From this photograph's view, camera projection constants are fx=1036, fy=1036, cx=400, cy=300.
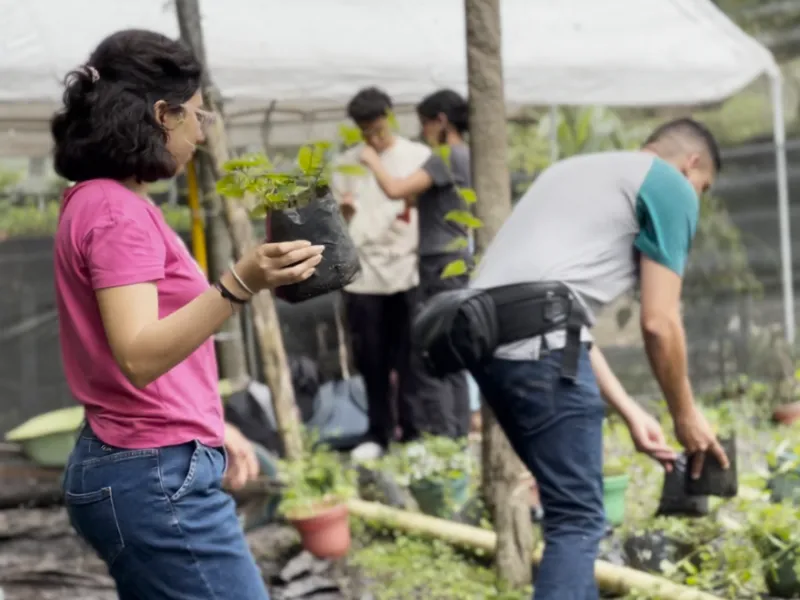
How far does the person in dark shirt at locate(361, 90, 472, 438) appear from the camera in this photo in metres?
5.29

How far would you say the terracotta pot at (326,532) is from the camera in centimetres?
419

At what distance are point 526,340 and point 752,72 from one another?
172 inches

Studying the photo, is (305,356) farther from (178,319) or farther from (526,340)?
(178,319)

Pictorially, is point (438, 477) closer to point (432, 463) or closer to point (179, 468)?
point (432, 463)

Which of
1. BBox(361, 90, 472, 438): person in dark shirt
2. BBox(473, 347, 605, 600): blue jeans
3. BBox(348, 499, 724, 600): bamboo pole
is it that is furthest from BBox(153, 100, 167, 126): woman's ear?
BBox(361, 90, 472, 438): person in dark shirt

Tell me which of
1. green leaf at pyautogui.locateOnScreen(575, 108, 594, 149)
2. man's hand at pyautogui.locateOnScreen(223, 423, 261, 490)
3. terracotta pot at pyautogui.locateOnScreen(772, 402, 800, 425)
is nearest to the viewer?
man's hand at pyautogui.locateOnScreen(223, 423, 261, 490)

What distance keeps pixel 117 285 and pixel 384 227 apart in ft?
14.0

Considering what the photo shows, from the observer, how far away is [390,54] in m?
5.96

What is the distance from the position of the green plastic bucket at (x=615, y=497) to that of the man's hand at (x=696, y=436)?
4.32 ft

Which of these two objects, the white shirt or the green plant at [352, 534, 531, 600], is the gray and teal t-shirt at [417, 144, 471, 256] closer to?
the white shirt

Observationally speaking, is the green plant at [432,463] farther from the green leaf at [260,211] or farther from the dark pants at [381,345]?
the green leaf at [260,211]

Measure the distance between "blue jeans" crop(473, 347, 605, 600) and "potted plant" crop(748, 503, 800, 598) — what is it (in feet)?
3.13

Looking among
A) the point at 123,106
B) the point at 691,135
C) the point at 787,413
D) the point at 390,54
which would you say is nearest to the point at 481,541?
the point at 691,135

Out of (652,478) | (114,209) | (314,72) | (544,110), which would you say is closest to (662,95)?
(544,110)
